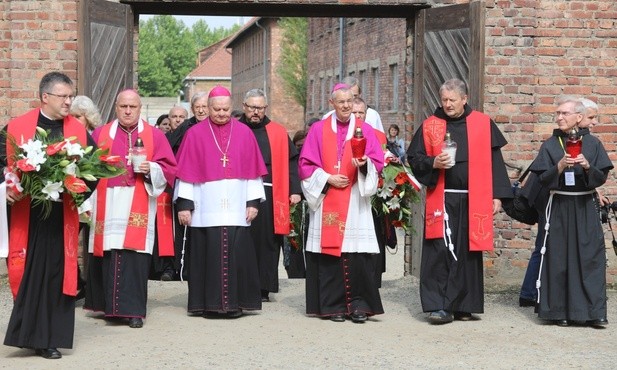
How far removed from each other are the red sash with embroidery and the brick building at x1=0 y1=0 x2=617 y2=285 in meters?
1.79

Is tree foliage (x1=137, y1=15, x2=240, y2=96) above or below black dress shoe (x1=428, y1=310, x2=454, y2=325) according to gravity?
above

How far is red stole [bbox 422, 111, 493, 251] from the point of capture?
10.4 meters

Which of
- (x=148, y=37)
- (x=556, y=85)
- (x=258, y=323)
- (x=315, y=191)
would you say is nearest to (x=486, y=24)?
(x=556, y=85)

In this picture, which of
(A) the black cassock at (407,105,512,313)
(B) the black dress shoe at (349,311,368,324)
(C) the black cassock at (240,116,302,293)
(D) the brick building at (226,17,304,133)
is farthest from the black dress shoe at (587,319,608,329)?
(D) the brick building at (226,17,304,133)

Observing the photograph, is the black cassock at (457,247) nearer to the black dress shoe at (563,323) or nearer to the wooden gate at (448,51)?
the black dress shoe at (563,323)

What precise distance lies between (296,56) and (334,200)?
126 feet

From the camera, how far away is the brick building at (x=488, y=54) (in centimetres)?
1230

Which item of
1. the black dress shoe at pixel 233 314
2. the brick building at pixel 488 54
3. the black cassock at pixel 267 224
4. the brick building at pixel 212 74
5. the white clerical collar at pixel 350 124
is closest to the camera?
the white clerical collar at pixel 350 124

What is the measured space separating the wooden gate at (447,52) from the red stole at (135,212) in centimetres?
327

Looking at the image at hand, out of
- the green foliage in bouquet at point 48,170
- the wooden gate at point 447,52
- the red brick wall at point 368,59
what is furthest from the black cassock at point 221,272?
the red brick wall at point 368,59

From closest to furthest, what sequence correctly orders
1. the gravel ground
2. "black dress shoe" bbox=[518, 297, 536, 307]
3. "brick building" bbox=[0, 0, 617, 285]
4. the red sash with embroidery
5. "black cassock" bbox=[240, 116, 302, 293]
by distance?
1. the gravel ground
2. the red sash with embroidery
3. "black dress shoe" bbox=[518, 297, 536, 307]
4. "black cassock" bbox=[240, 116, 302, 293]
5. "brick building" bbox=[0, 0, 617, 285]

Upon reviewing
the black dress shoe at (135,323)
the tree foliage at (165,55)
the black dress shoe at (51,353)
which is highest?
the tree foliage at (165,55)

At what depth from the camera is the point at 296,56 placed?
4838 centimetres

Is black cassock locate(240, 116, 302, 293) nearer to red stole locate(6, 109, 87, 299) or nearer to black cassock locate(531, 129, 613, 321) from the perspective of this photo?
black cassock locate(531, 129, 613, 321)
